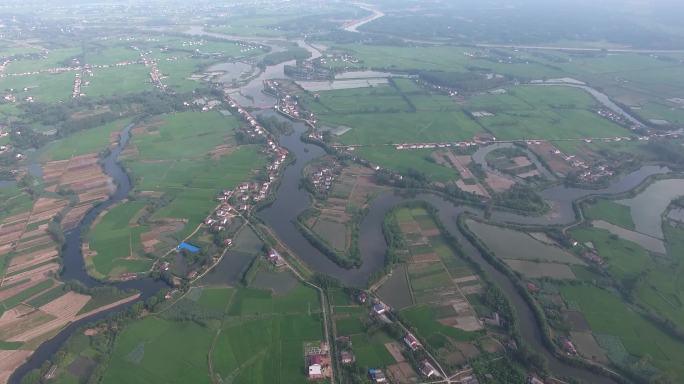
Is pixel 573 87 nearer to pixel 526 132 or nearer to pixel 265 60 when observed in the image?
pixel 526 132

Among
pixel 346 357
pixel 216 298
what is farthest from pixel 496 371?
pixel 216 298

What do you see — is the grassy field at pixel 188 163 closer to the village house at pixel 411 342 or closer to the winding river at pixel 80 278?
the winding river at pixel 80 278

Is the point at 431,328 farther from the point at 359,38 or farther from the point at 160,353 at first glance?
the point at 359,38

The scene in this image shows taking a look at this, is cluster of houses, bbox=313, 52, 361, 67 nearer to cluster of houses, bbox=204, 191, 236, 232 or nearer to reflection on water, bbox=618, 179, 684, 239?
cluster of houses, bbox=204, 191, 236, 232

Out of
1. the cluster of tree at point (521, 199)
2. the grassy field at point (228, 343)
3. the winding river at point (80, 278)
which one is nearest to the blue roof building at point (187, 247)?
the winding river at point (80, 278)

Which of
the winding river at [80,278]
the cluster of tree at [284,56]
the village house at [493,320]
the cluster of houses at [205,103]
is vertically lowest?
the winding river at [80,278]
